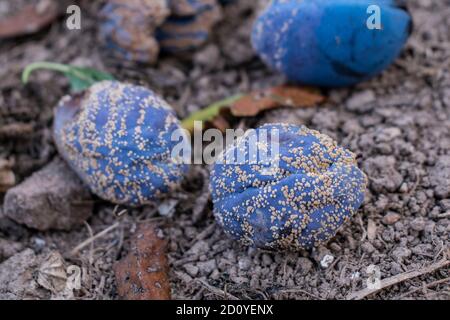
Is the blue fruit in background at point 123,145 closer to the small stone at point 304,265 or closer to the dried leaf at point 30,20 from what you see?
the small stone at point 304,265

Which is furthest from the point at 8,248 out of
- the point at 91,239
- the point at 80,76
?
the point at 80,76

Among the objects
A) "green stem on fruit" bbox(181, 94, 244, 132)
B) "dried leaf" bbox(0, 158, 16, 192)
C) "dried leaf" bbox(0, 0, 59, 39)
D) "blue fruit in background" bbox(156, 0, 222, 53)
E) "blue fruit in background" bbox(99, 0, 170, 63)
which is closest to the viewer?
"dried leaf" bbox(0, 158, 16, 192)

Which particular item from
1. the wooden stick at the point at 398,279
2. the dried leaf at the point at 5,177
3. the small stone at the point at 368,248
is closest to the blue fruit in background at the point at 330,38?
the small stone at the point at 368,248

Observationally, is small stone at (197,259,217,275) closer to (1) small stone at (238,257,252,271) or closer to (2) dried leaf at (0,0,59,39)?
(1) small stone at (238,257,252,271)

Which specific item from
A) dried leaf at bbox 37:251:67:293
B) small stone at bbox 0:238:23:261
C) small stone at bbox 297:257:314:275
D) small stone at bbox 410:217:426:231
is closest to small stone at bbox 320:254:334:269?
small stone at bbox 297:257:314:275

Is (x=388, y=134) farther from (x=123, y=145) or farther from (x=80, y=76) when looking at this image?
(x=80, y=76)
